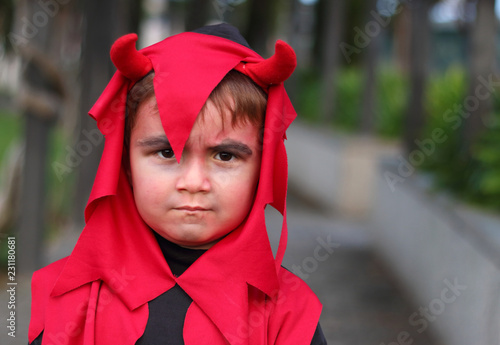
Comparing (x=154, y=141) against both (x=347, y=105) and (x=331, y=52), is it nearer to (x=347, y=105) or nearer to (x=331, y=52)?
(x=331, y=52)

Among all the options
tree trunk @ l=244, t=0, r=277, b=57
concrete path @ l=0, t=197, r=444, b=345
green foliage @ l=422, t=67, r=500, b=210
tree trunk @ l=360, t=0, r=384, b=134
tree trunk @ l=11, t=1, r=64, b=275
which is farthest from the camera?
tree trunk @ l=244, t=0, r=277, b=57

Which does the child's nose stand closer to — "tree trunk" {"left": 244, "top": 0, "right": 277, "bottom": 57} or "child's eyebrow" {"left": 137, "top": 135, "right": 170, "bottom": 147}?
"child's eyebrow" {"left": 137, "top": 135, "right": 170, "bottom": 147}

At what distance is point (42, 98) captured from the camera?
16.9 ft

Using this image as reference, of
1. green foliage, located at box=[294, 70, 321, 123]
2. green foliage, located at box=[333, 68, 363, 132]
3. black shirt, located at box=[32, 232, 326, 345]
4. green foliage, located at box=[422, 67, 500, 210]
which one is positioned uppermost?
black shirt, located at box=[32, 232, 326, 345]

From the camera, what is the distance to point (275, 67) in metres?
1.75

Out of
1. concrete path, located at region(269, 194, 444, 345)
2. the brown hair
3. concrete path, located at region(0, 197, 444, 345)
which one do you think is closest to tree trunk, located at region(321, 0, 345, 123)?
concrete path, located at region(269, 194, 444, 345)

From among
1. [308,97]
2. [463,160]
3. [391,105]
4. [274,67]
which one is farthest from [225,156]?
[308,97]

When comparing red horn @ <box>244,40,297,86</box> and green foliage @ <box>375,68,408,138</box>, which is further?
green foliage @ <box>375,68,408,138</box>

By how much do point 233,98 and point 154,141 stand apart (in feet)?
0.74

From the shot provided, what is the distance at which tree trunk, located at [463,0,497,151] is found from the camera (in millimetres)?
4965

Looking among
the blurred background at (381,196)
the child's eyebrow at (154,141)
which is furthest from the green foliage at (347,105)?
the child's eyebrow at (154,141)

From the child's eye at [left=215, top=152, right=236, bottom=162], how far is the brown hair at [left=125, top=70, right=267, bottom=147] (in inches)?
3.0

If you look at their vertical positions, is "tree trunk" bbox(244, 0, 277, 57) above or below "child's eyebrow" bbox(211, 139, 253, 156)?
below

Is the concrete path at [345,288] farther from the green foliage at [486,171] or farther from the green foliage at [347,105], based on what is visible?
the green foliage at [347,105]
